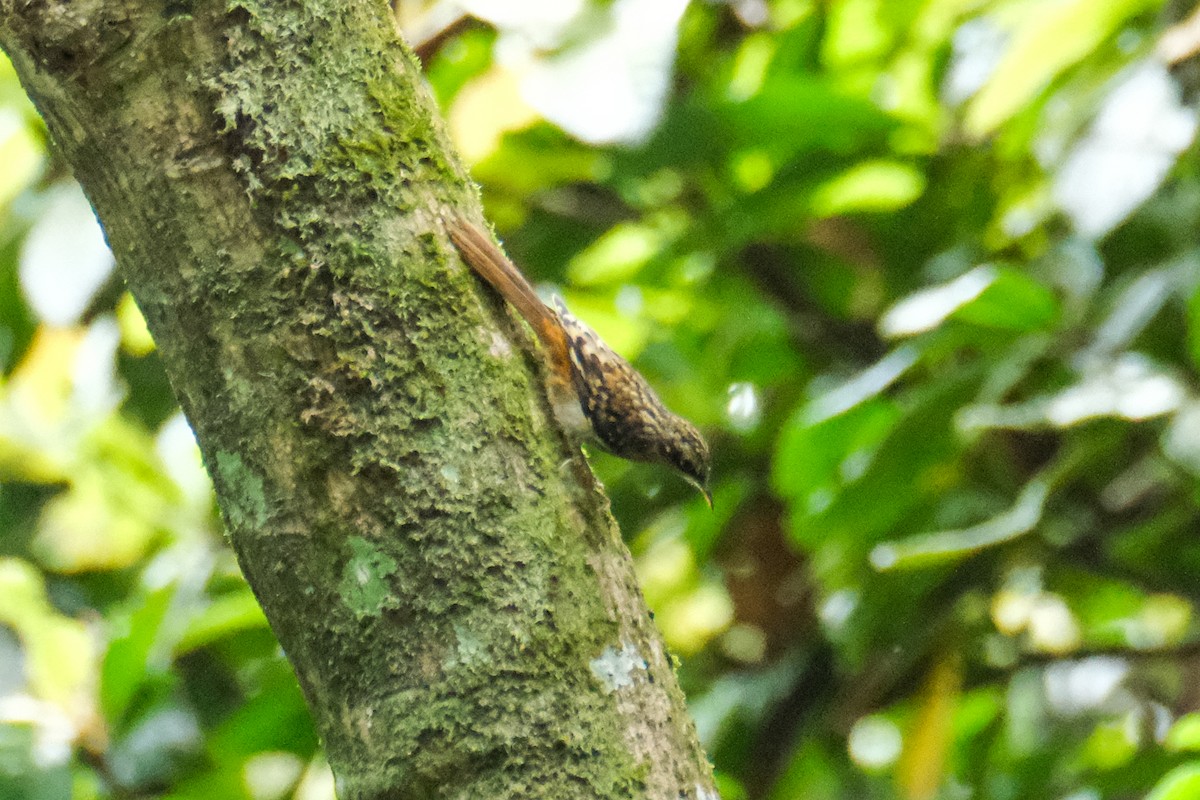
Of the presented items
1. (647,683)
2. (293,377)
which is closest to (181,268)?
(293,377)

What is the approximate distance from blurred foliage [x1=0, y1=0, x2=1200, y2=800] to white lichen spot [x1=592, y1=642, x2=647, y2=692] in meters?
0.96

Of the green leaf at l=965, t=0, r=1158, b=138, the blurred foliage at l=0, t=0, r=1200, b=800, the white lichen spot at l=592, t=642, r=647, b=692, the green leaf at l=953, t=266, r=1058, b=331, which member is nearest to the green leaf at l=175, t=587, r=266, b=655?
the blurred foliage at l=0, t=0, r=1200, b=800

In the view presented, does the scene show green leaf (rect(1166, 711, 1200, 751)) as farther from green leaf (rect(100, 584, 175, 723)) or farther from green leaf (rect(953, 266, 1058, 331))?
green leaf (rect(100, 584, 175, 723))

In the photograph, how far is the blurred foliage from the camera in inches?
87.0

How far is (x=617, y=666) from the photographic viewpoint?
128 centimetres

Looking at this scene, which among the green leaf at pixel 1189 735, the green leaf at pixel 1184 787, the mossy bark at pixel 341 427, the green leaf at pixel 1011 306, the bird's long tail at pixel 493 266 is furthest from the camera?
the green leaf at pixel 1011 306

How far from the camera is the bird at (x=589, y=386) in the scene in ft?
4.62

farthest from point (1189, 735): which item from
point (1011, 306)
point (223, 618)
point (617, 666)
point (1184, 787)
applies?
point (223, 618)

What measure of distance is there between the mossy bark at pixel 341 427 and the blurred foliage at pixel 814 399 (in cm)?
84

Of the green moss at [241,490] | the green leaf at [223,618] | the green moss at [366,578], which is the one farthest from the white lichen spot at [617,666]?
the green leaf at [223,618]

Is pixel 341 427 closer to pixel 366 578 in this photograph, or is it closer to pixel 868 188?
pixel 366 578

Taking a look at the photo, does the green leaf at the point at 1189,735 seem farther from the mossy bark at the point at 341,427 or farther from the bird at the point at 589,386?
the mossy bark at the point at 341,427

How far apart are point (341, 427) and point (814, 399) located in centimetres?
169

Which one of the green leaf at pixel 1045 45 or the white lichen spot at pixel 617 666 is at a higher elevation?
the green leaf at pixel 1045 45
